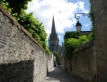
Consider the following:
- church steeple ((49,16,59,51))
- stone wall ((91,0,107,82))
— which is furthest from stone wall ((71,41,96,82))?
church steeple ((49,16,59,51))

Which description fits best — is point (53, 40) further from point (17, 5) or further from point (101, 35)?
point (101, 35)

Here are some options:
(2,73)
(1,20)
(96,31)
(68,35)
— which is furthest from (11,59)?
(68,35)

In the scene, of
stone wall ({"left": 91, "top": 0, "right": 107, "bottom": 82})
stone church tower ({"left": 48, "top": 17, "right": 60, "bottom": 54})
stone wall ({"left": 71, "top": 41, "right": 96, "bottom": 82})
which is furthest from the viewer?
stone church tower ({"left": 48, "top": 17, "right": 60, "bottom": 54})

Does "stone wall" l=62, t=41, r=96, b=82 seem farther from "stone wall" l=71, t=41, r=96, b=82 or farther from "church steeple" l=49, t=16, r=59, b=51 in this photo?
"church steeple" l=49, t=16, r=59, b=51

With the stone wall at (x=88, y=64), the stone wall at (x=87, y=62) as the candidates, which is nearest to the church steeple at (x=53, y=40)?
the stone wall at (x=87, y=62)

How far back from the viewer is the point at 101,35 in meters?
5.85

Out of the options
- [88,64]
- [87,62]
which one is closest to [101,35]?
[88,64]

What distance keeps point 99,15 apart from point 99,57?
200 cm

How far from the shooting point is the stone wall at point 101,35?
553 cm

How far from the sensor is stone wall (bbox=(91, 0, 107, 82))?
18.1ft

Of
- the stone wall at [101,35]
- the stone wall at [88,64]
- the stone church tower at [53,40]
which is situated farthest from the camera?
the stone church tower at [53,40]

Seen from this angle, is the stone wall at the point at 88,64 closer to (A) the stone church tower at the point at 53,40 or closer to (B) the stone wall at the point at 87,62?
(B) the stone wall at the point at 87,62

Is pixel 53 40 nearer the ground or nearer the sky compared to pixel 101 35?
nearer the sky

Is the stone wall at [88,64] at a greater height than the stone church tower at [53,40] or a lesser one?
lesser
